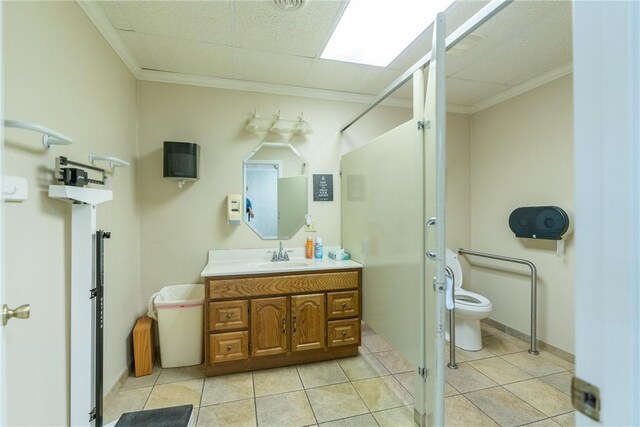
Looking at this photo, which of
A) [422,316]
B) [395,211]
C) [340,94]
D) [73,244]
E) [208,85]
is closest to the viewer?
[73,244]

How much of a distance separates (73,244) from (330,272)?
1.68 m

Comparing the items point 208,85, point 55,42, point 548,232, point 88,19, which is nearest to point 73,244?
point 55,42

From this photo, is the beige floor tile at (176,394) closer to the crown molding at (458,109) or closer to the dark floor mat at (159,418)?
the dark floor mat at (159,418)

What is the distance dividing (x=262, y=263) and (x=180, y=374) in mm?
1072

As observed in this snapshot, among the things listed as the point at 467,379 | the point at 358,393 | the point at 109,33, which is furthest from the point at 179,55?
the point at 467,379

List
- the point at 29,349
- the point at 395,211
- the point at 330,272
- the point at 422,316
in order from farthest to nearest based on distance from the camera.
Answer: the point at 330,272
the point at 395,211
the point at 422,316
the point at 29,349

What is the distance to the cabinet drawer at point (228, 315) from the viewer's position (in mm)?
2096

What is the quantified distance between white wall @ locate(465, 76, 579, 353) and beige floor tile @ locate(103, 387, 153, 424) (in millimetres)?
3324

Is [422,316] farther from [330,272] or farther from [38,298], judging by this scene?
[38,298]

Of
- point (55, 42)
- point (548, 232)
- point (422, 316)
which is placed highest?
point (55, 42)

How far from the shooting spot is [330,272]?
2350mm

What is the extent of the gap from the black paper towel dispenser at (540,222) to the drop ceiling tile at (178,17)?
292 centimetres

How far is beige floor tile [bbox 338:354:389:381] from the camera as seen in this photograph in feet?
7.20

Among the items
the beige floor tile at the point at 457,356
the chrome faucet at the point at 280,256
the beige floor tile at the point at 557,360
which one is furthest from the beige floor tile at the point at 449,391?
the chrome faucet at the point at 280,256
